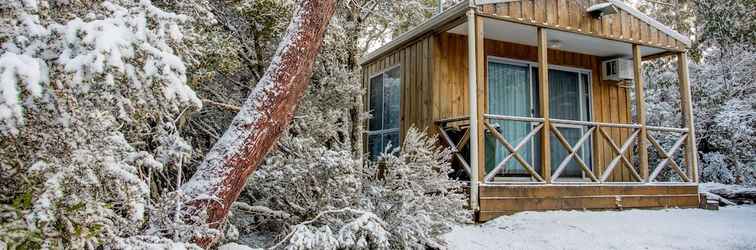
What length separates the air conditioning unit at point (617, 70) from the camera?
6727 mm

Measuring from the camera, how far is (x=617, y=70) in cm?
677

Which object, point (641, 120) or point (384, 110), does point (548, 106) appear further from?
point (384, 110)

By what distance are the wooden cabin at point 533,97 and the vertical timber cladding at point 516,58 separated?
1 centimetres

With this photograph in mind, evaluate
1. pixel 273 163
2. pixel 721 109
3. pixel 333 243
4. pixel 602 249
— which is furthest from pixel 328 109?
Result: pixel 721 109

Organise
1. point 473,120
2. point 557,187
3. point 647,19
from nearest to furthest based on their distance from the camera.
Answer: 1. point 473,120
2. point 557,187
3. point 647,19

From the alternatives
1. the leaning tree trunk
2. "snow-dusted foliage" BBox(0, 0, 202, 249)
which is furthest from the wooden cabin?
"snow-dusted foliage" BBox(0, 0, 202, 249)

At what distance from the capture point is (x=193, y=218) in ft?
7.86

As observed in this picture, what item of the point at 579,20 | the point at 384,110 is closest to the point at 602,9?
the point at 579,20

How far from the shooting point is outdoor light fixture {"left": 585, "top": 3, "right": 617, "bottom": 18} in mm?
5512

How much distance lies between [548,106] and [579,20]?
1.03 meters

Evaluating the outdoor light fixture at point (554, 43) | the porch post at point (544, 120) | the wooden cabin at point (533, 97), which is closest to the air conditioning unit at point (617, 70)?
the wooden cabin at point (533, 97)

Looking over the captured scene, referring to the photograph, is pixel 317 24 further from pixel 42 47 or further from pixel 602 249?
pixel 602 249

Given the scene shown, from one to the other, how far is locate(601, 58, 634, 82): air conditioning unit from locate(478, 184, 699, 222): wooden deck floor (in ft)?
5.38

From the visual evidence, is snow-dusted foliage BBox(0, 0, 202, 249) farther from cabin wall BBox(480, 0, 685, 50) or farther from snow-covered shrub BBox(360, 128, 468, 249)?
cabin wall BBox(480, 0, 685, 50)
